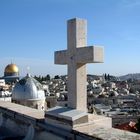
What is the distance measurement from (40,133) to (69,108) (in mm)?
522

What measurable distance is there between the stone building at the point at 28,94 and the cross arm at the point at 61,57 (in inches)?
502

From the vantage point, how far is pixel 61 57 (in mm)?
4656

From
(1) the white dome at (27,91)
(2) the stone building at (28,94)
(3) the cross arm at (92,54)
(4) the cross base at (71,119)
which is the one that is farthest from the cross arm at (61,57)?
(1) the white dome at (27,91)

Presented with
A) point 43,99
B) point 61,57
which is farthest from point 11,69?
point 61,57

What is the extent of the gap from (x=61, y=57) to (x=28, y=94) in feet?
43.3

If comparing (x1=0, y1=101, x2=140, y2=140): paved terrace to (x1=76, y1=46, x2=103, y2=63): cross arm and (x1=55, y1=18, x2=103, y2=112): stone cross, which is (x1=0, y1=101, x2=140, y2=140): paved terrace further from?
(x1=76, y1=46, x2=103, y2=63): cross arm

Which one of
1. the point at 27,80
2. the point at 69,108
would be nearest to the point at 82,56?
the point at 69,108

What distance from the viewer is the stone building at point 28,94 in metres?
17.6

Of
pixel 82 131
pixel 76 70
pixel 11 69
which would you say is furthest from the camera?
pixel 11 69


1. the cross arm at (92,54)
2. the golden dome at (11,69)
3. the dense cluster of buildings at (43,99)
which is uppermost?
the golden dome at (11,69)

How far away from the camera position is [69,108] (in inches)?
170

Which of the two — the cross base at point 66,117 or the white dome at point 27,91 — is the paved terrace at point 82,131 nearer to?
the cross base at point 66,117

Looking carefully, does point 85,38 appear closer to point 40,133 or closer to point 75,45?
point 75,45

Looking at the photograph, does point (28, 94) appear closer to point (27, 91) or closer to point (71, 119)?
point (27, 91)
